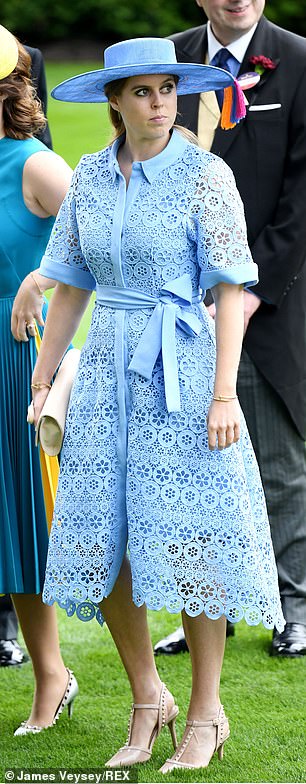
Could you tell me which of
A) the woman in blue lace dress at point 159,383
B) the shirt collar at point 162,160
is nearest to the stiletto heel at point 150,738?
the woman in blue lace dress at point 159,383

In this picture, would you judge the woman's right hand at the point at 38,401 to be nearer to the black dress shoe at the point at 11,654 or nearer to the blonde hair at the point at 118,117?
the blonde hair at the point at 118,117

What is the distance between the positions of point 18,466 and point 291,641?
4.12 ft

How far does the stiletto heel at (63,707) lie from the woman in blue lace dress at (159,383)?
64 cm

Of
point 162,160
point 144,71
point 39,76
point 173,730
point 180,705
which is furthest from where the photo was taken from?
point 39,76

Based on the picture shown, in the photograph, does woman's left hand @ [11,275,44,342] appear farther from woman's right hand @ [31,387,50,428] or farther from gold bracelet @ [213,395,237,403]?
gold bracelet @ [213,395,237,403]

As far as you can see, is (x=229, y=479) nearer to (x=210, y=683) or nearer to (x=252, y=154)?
(x=210, y=683)

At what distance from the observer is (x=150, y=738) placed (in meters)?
3.43

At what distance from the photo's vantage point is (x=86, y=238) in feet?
10.5

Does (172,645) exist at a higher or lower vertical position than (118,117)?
lower

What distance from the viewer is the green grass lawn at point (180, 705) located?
11.2 feet

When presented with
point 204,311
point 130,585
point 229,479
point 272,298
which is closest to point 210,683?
point 130,585

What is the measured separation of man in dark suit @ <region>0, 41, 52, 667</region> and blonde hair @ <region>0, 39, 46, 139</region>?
75 centimetres

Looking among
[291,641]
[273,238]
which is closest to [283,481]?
[291,641]

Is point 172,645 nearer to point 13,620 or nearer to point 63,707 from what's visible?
point 13,620
